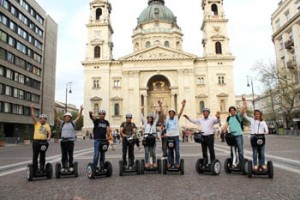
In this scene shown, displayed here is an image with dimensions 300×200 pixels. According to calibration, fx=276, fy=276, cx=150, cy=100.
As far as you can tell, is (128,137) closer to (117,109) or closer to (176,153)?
(176,153)

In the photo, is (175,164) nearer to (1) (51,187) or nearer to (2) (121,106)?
(1) (51,187)

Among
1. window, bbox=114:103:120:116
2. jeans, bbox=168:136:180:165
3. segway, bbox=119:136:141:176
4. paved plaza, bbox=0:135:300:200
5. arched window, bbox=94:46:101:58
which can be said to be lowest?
paved plaza, bbox=0:135:300:200

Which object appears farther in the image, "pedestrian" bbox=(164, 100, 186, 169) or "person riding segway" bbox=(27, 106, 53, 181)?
"pedestrian" bbox=(164, 100, 186, 169)

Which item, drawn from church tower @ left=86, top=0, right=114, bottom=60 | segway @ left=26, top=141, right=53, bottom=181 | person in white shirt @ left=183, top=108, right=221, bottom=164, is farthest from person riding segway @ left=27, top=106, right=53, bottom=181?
church tower @ left=86, top=0, right=114, bottom=60

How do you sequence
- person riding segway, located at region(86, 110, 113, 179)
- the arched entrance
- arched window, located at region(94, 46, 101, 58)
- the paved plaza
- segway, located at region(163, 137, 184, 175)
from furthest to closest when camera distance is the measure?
1. the arched entrance
2. arched window, located at region(94, 46, 101, 58)
3. segway, located at region(163, 137, 184, 175)
4. person riding segway, located at region(86, 110, 113, 179)
5. the paved plaza

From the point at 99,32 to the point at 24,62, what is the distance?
18643 millimetres

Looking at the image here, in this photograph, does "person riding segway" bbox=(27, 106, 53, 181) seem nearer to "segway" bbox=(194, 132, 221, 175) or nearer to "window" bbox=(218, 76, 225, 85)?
"segway" bbox=(194, 132, 221, 175)

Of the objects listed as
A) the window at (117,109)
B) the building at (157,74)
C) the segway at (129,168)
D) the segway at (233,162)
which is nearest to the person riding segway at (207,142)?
the segway at (233,162)

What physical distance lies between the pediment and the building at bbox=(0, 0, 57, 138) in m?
15.2

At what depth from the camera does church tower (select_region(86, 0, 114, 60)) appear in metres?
56.9

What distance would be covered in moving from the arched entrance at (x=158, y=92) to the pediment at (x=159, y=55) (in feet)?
15.5

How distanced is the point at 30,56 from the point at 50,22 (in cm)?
1169

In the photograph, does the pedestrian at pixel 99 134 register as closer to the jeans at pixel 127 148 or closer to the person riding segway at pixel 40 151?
the jeans at pixel 127 148

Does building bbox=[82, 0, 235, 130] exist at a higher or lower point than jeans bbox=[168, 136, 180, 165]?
higher
